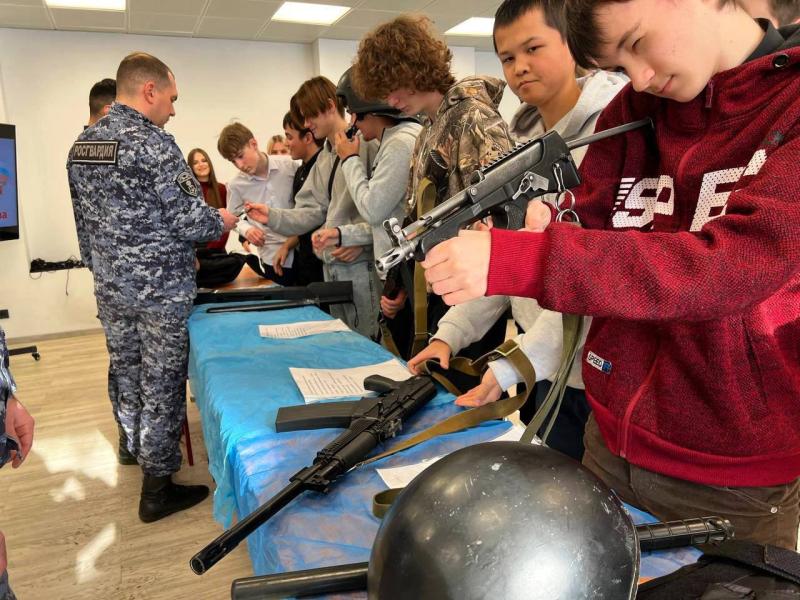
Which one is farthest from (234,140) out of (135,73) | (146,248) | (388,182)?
(388,182)

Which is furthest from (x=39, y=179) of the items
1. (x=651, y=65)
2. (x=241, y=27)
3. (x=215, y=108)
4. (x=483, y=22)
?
(x=651, y=65)

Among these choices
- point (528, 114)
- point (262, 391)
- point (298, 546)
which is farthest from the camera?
point (528, 114)

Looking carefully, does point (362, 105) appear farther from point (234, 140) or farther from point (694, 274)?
point (694, 274)

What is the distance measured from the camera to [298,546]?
82cm

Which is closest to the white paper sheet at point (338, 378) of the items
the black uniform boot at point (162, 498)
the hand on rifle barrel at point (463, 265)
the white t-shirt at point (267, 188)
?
the hand on rifle barrel at point (463, 265)

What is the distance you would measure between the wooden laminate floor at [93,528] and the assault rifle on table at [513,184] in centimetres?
171

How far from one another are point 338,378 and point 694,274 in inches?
40.4

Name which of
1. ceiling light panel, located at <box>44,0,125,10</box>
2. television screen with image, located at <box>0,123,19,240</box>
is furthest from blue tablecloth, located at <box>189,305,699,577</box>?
ceiling light panel, located at <box>44,0,125,10</box>

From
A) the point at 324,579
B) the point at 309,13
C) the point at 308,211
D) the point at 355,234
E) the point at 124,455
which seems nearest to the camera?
the point at 324,579

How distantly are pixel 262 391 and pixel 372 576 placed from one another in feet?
2.88

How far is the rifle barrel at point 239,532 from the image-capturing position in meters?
0.79

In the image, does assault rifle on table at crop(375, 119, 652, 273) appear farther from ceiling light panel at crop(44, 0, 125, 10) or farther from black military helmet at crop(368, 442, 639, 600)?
ceiling light panel at crop(44, 0, 125, 10)

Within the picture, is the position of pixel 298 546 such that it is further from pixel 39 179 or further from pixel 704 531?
pixel 39 179

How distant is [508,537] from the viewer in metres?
0.53
